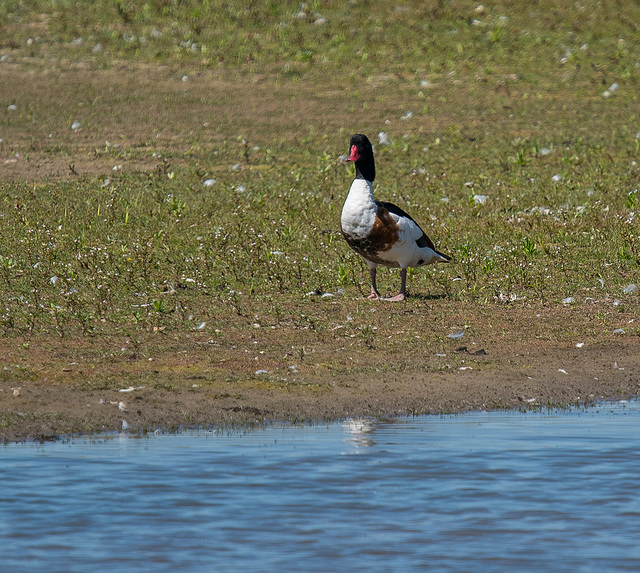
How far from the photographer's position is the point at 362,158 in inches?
524

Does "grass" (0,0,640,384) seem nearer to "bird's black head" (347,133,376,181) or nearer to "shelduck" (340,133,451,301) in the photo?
"shelduck" (340,133,451,301)

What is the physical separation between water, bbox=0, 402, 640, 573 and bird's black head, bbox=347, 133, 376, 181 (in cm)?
462

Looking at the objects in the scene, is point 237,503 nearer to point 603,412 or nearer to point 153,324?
point 603,412

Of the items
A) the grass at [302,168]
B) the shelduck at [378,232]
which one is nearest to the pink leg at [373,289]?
the shelduck at [378,232]


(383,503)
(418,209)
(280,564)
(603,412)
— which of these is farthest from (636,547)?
(418,209)

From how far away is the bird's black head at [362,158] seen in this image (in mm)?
13297

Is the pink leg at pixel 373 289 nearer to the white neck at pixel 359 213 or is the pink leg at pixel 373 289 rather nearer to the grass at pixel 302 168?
the grass at pixel 302 168

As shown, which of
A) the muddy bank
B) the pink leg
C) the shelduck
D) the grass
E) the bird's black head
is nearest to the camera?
the muddy bank

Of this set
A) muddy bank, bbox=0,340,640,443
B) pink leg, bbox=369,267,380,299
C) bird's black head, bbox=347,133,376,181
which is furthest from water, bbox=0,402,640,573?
bird's black head, bbox=347,133,376,181

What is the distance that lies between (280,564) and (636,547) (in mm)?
2054

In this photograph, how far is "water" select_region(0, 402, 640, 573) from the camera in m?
6.46

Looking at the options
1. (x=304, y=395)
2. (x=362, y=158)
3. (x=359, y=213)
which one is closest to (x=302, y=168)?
(x=362, y=158)

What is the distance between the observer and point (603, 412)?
378 inches

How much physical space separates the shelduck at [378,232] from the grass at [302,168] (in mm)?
508
